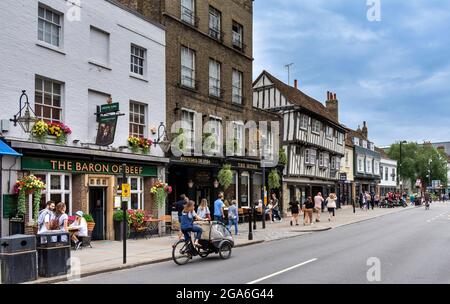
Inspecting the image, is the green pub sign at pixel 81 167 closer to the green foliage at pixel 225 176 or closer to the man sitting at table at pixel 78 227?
the man sitting at table at pixel 78 227

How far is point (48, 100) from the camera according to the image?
17094 millimetres

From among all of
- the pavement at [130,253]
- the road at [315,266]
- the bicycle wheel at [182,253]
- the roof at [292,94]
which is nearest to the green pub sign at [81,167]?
the pavement at [130,253]

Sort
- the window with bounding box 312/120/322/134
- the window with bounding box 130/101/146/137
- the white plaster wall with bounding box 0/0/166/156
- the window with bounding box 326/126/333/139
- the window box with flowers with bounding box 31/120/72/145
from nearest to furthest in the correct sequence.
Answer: the white plaster wall with bounding box 0/0/166/156, the window box with flowers with bounding box 31/120/72/145, the window with bounding box 130/101/146/137, the window with bounding box 312/120/322/134, the window with bounding box 326/126/333/139

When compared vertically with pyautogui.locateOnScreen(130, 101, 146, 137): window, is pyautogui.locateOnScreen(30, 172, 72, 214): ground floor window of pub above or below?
below

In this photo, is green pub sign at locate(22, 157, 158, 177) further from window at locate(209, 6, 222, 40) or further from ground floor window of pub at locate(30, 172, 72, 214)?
window at locate(209, 6, 222, 40)

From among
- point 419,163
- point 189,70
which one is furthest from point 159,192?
point 419,163

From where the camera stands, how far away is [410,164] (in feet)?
290

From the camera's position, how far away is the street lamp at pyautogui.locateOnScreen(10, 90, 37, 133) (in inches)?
586

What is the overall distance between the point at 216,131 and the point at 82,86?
988cm

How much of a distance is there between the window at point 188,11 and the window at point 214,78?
2587 millimetres

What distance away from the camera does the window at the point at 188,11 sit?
2462cm

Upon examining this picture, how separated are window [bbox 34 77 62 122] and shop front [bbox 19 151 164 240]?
140 centimetres

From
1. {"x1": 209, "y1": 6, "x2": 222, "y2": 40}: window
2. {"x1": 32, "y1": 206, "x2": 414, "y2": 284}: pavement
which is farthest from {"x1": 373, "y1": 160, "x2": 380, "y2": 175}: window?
{"x1": 32, "y1": 206, "x2": 414, "y2": 284}: pavement

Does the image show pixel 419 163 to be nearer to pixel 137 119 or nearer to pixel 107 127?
pixel 137 119
